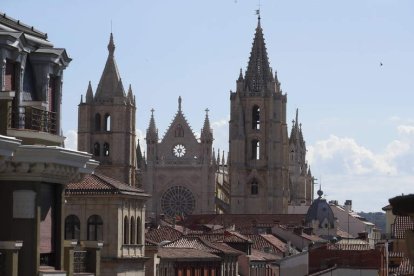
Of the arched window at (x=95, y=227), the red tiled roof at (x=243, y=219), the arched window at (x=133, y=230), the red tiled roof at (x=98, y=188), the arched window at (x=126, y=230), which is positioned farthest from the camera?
the red tiled roof at (x=243, y=219)

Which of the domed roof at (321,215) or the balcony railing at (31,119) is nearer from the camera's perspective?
the balcony railing at (31,119)

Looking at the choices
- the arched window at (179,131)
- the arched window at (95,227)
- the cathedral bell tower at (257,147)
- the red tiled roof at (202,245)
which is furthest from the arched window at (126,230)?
the arched window at (179,131)

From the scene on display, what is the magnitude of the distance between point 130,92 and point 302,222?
24317 millimetres

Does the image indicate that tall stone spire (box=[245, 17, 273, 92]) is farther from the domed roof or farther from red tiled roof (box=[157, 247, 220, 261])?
red tiled roof (box=[157, 247, 220, 261])

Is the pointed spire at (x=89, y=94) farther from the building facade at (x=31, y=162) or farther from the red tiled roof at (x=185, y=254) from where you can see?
the building facade at (x=31, y=162)

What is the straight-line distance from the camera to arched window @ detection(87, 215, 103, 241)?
42.2m

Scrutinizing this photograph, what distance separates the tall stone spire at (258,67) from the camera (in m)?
160

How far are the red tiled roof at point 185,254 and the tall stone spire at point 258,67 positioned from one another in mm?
83669

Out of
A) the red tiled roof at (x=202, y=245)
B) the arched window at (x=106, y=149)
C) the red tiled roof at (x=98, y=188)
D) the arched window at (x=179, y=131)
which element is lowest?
the red tiled roof at (x=202, y=245)

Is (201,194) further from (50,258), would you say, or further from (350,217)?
(50,258)

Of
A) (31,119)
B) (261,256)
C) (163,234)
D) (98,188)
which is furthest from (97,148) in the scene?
(31,119)

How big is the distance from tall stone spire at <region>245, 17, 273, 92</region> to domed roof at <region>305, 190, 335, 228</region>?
23338mm

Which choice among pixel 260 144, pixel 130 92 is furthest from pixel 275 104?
pixel 130 92

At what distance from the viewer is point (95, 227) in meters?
42.6
